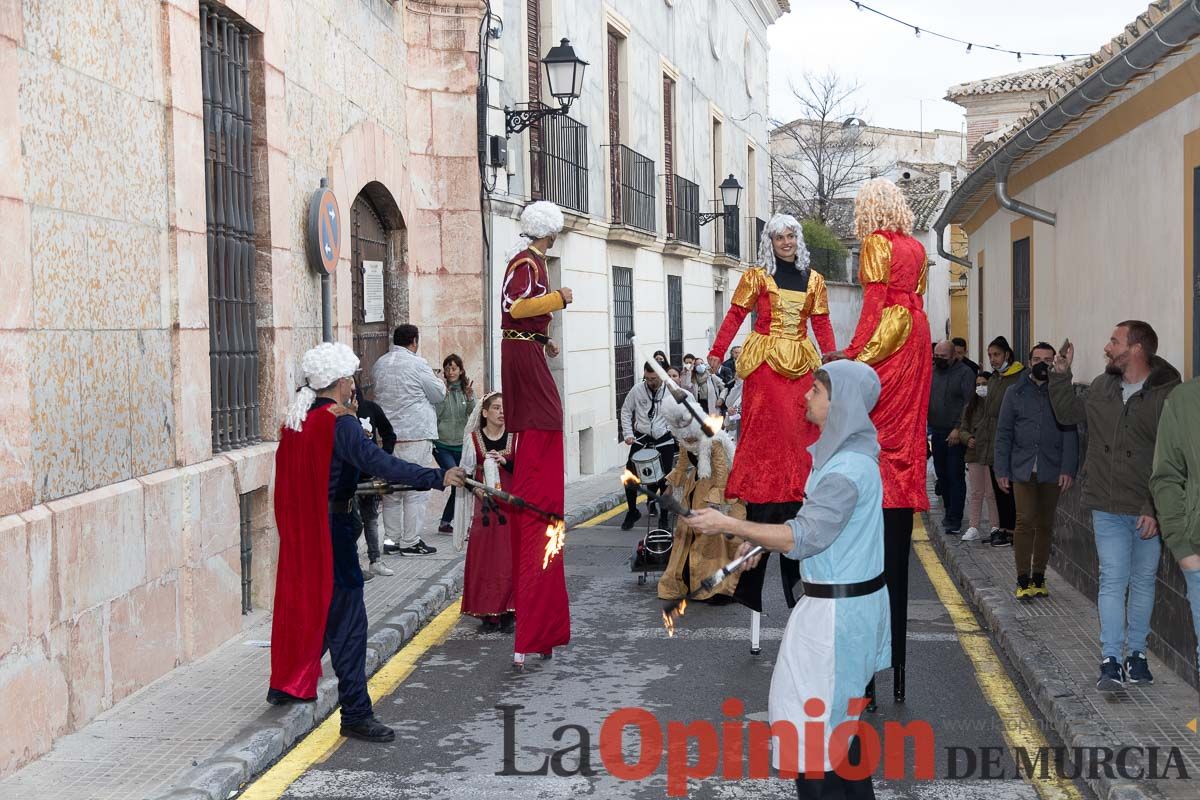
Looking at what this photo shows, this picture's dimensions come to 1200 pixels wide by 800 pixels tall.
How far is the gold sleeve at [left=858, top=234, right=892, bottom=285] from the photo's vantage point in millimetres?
7031

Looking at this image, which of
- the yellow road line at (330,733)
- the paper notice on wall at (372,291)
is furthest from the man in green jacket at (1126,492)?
the paper notice on wall at (372,291)

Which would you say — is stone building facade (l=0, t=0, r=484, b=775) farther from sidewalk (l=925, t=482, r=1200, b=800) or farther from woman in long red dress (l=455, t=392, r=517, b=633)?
sidewalk (l=925, t=482, r=1200, b=800)

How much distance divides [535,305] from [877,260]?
182 centimetres

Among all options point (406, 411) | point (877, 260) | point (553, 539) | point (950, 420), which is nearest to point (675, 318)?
point (950, 420)

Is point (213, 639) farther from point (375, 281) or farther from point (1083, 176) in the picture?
point (1083, 176)

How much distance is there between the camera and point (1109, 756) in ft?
18.4

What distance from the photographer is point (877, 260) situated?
7.04m

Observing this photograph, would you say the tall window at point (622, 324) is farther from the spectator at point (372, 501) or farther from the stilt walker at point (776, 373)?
the stilt walker at point (776, 373)

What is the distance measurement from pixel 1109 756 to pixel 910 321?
2.34 metres

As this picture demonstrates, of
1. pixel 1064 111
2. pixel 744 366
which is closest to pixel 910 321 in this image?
pixel 744 366

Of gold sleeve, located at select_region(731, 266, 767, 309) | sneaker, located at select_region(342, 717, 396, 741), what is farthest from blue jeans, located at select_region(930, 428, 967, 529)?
sneaker, located at select_region(342, 717, 396, 741)

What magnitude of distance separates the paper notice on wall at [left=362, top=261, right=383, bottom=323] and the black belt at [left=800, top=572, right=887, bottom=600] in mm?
8961

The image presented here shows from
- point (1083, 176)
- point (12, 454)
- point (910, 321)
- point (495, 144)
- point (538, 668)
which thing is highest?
point (495, 144)

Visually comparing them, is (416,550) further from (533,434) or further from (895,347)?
(895,347)
